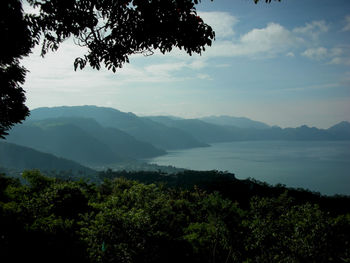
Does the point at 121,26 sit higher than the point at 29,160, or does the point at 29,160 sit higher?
the point at 121,26

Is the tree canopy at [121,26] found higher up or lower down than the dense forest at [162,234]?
higher up

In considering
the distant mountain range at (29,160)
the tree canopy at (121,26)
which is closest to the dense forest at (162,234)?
the tree canopy at (121,26)

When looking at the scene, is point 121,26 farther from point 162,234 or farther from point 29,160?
point 29,160

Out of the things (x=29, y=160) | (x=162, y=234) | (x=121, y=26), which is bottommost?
(x=29, y=160)

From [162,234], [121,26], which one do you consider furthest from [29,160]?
[121,26]

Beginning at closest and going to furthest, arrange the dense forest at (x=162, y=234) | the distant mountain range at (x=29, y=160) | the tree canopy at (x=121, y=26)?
the tree canopy at (x=121, y=26) < the dense forest at (x=162, y=234) < the distant mountain range at (x=29, y=160)

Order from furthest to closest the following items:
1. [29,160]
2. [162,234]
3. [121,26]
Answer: [29,160]
[162,234]
[121,26]

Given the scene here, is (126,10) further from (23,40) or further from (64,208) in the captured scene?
(64,208)

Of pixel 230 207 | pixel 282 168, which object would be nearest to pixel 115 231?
pixel 230 207

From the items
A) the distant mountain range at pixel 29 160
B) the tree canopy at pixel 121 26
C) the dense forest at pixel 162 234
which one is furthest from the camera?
the distant mountain range at pixel 29 160

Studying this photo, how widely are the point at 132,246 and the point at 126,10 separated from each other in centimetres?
629

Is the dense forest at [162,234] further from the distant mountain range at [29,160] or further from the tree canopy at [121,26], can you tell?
the distant mountain range at [29,160]

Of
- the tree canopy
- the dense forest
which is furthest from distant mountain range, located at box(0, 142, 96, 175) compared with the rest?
the tree canopy

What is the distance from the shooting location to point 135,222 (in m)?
7.11
